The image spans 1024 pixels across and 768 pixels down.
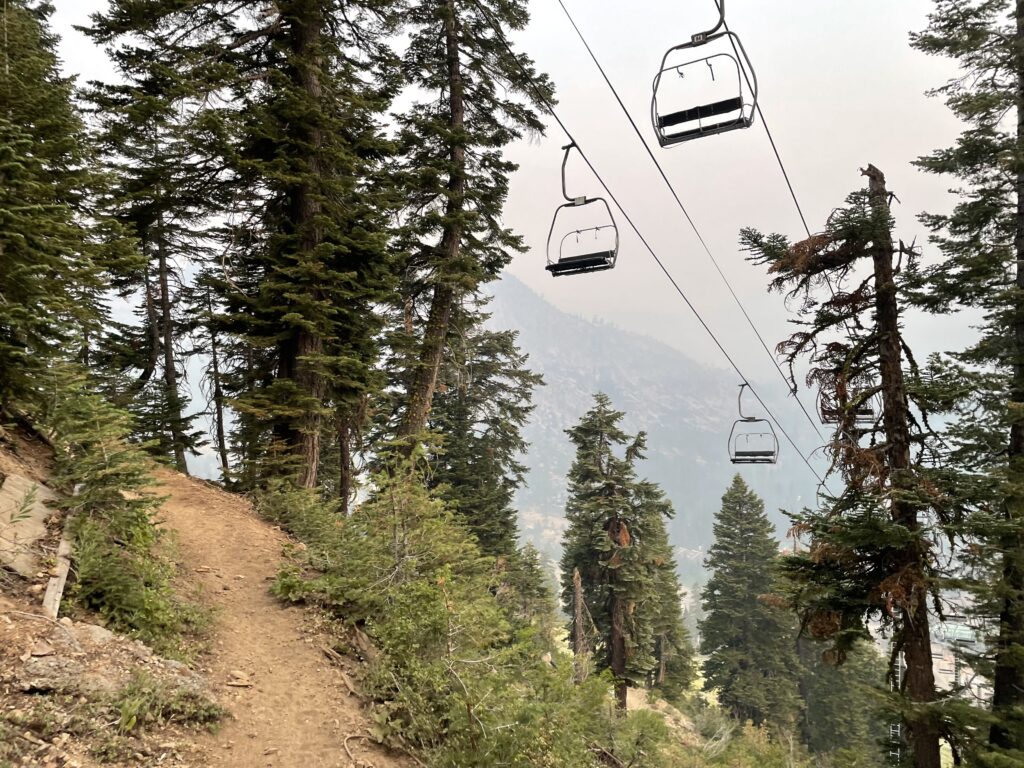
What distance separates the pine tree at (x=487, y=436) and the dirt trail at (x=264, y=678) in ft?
45.4

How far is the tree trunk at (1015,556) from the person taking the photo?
848 centimetres

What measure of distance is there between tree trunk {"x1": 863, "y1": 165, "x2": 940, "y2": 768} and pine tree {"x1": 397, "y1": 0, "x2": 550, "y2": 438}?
806 cm

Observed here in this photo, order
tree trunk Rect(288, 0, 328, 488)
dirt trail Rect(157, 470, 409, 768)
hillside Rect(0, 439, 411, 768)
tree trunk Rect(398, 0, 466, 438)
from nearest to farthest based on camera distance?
hillside Rect(0, 439, 411, 768)
dirt trail Rect(157, 470, 409, 768)
tree trunk Rect(288, 0, 328, 488)
tree trunk Rect(398, 0, 466, 438)

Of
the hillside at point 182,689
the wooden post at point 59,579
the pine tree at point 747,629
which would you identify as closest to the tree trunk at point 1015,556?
the hillside at point 182,689

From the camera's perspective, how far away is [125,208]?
10.1 meters

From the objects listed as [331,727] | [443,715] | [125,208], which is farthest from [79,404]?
[125,208]

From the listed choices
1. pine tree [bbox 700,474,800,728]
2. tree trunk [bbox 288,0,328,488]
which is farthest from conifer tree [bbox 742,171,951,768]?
pine tree [bbox 700,474,800,728]

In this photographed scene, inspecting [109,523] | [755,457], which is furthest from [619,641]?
[109,523]

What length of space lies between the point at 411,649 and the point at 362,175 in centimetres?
1029

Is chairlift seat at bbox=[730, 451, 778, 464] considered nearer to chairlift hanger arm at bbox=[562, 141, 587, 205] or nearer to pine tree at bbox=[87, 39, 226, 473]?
chairlift hanger arm at bbox=[562, 141, 587, 205]

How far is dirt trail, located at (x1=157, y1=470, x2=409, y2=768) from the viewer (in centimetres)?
427

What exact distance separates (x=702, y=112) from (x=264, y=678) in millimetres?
7521

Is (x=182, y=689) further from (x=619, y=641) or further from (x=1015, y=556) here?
(x=619, y=641)

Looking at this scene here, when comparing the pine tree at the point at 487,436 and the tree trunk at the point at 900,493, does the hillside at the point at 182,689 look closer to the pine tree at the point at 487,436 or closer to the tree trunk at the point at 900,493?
the tree trunk at the point at 900,493
